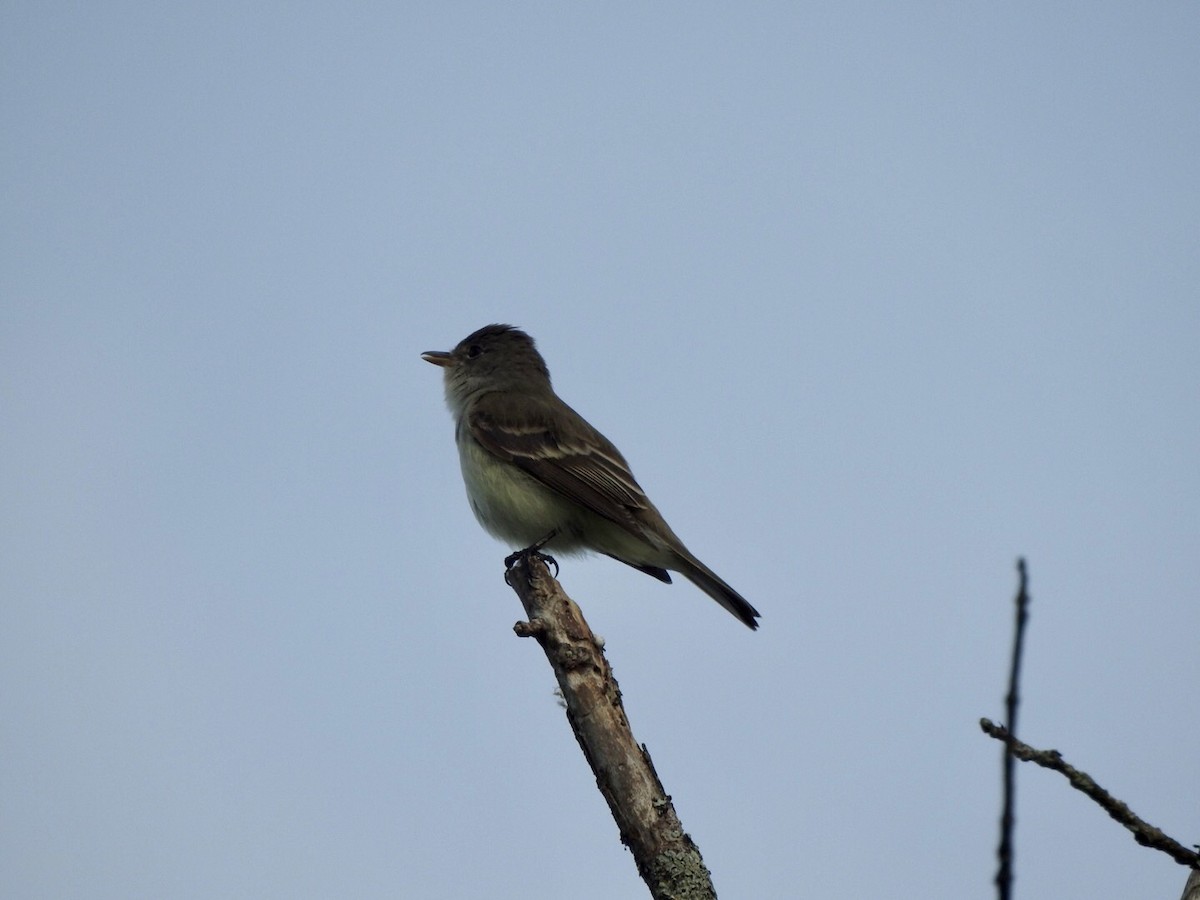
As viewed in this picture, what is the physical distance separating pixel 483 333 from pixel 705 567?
179 inches

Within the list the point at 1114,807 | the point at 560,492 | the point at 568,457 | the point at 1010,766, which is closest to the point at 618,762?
the point at 1114,807

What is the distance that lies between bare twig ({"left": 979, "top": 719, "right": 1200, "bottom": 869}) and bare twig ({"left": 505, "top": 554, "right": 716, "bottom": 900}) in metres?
1.81

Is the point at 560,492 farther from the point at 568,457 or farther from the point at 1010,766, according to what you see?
the point at 1010,766

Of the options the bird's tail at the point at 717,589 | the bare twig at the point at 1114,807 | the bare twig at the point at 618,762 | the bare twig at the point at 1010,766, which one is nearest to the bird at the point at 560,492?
the bird's tail at the point at 717,589

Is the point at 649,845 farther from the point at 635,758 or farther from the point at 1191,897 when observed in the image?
the point at 1191,897

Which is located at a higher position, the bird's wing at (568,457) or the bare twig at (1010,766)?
the bird's wing at (568,457)

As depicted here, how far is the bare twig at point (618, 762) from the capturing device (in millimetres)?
4613

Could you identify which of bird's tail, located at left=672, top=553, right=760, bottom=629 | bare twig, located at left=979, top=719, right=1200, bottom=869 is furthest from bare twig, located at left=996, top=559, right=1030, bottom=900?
bird's tail, located at left=672, top=553, right=760, bottom=629

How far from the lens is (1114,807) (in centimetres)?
309

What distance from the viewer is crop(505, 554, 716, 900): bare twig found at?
4613 mm

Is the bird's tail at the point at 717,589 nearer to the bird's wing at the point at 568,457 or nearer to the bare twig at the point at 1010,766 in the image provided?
the bird's wing at the point at 568,457

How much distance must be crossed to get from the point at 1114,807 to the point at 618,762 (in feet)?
7.35

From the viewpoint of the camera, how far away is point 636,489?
9695mm

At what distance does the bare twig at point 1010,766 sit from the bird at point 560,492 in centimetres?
671
